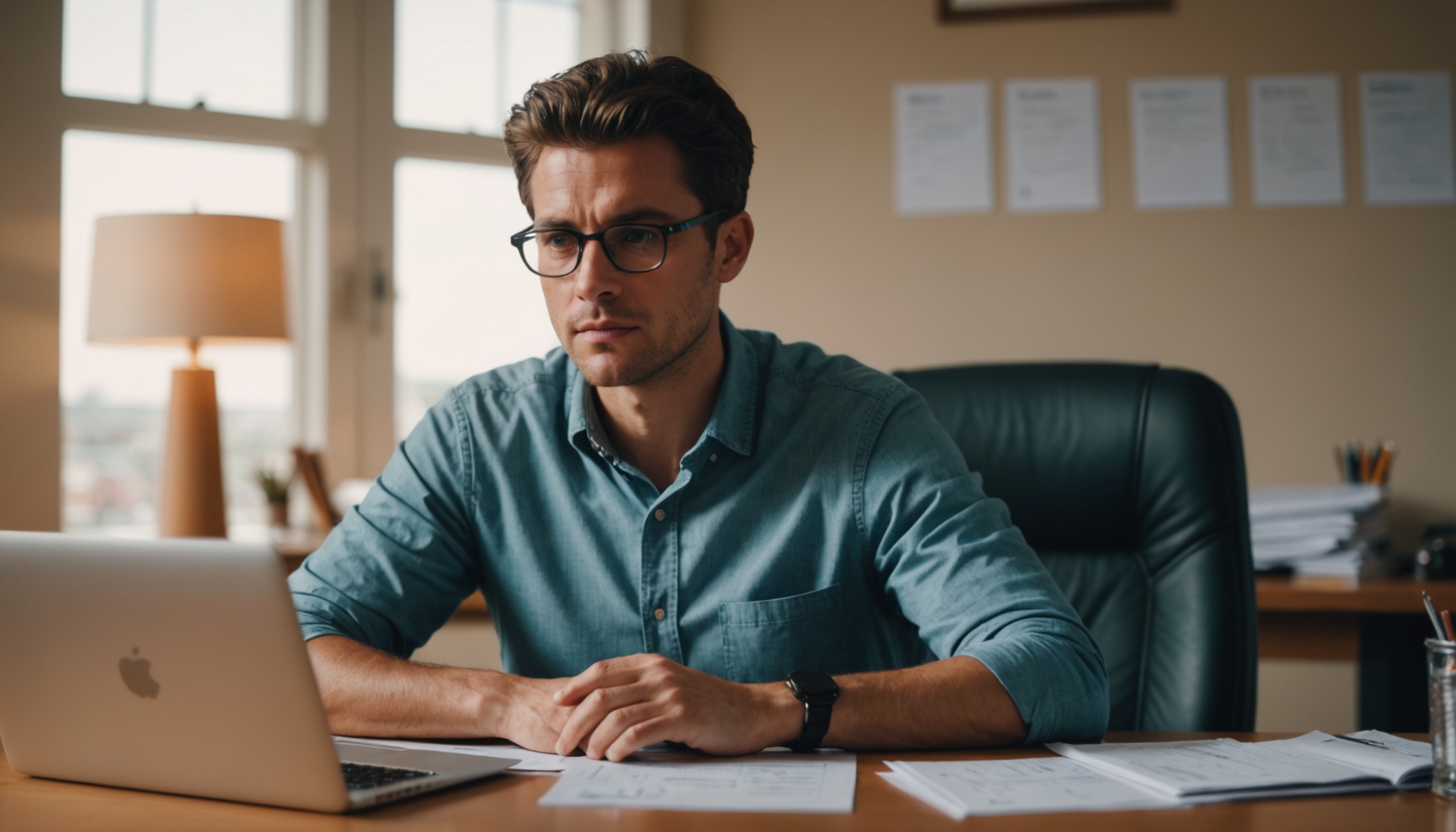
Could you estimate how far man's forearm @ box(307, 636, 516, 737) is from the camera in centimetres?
100

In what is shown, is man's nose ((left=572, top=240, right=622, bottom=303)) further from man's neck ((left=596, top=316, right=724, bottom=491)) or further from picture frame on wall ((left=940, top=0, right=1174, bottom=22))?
picture frame on wall ((left=940, top=0, right=1174, bottom=22))

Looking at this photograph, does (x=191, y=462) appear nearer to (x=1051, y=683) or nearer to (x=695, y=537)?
(x=695, y=537)

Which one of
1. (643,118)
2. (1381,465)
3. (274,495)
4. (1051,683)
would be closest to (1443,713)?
(1051,683)

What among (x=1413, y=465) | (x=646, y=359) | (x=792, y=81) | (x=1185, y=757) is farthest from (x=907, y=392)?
(x=1413, y=465)

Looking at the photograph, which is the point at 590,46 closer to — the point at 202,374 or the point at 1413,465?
the point at 202,374

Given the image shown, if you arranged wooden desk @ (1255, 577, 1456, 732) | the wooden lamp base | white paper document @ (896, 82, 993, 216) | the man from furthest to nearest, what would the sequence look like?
white paper document @ (896, 82, 993, 216), the wooden lamp base, wooden desk @ (1255, 577, 1456, 732), the man

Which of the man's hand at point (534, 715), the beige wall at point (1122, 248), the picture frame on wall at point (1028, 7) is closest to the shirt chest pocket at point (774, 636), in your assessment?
the man's hand at point (534, 715)

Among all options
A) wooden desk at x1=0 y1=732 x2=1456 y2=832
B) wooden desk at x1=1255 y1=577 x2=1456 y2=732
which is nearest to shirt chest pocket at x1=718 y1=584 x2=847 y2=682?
wooden desk at x1=0 y1=732 x2=1456 y2=832

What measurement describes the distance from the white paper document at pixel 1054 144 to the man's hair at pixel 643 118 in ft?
4.02

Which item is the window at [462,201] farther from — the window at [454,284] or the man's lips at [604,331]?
the man's lips at [604,331]

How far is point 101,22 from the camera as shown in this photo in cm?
223

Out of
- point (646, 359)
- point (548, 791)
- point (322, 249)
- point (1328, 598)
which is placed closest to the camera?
point (548, 791)

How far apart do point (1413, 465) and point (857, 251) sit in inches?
Answer: 48.7

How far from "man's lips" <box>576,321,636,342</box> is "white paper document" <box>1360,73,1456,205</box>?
1.85 metres
